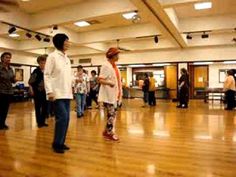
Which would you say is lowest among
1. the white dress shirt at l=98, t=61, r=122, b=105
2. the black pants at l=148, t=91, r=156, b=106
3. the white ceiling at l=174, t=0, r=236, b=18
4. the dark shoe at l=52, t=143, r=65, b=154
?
the dark shoe at l=52, t=143, r=65, b=154

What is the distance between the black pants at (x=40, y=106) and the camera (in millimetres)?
5473

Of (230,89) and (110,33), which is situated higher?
(110,33)

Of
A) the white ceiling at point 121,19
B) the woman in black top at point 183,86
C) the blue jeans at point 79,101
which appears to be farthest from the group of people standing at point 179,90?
the blue jeans at point 79,101

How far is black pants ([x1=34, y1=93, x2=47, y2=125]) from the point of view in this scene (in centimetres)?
547

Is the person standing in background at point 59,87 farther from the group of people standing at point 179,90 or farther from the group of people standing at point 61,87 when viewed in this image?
→ the group of people standing at point 179,90

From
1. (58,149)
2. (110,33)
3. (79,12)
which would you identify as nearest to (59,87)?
(58,149)

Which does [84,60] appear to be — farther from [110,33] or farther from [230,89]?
[230,89]

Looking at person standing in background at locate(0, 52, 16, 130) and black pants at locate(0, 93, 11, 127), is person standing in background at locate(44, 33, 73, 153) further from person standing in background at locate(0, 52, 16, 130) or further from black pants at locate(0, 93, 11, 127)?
black pants at locate(0, 93, 11, 127)

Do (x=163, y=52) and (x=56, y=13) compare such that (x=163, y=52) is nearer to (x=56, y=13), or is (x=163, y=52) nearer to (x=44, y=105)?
(x=56, y=13)

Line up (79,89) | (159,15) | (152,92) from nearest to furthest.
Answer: (79,89)
(159,15)
(152,92)

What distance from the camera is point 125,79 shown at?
17172 millimetres

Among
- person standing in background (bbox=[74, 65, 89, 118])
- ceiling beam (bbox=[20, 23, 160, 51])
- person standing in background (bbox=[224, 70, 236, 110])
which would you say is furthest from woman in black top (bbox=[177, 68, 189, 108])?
person standing in background (bbox=[74, 65, 89, 118])

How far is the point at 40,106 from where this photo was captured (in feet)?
18.2

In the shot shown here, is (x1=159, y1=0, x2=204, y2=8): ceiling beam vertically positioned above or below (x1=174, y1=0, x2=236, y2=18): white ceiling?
below
